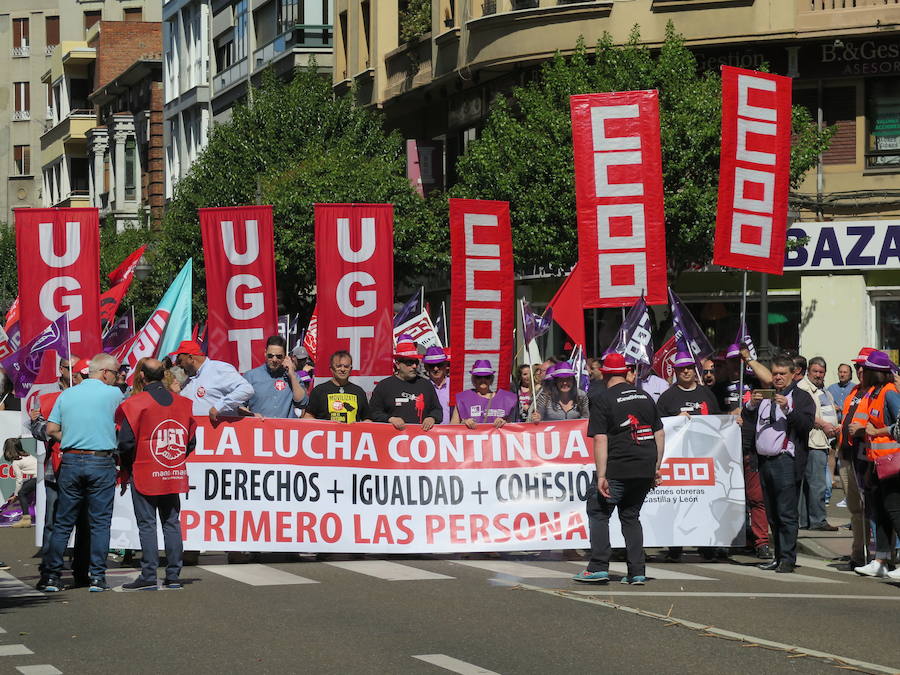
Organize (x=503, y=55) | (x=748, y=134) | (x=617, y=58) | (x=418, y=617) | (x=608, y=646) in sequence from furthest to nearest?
(x=503, y=55), (x=617, y=58), (x=748, y=134), (x=418, y=617), (x=608, y=646)

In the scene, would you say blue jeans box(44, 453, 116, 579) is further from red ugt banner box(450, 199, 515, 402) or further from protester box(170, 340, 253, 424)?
red ugt banner box(450, 199, 515, 402)

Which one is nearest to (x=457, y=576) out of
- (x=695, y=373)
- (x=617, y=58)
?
(x=695, y=373)

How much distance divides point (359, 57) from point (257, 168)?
4.92m

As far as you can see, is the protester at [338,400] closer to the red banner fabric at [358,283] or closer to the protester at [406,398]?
the protester at [406,398]

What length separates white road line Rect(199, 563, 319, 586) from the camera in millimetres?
12495

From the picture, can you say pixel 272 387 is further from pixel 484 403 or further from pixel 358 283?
pixel 358 283

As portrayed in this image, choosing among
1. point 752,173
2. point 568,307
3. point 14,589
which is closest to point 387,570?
point 14,589

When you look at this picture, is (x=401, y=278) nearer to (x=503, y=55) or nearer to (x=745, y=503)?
(x=503, y=55)

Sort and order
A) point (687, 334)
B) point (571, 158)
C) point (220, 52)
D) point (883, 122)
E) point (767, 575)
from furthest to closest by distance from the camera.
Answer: point (220, 52), point (883, 122), point (571, 158), point (687, 334), point (767, 575)

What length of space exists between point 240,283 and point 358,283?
1.31 meters

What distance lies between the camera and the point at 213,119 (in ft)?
191

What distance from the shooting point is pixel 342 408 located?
584 inches

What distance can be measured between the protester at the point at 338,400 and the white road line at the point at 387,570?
4.24 feet

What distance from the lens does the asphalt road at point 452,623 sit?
8.73 meters
